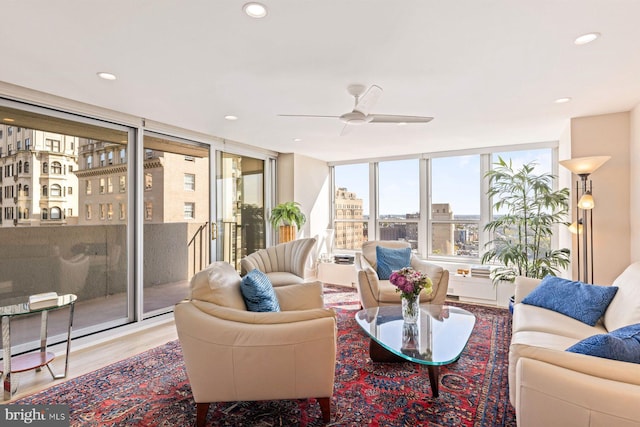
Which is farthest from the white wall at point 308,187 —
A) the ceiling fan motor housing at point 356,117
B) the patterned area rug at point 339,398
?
the patterned area rug at point 339,398

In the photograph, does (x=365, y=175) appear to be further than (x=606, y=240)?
Yes

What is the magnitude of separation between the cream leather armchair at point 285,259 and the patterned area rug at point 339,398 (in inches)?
55.9

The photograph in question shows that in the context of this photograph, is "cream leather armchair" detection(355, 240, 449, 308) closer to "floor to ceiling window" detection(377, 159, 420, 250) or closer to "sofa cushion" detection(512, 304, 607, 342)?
"sofa cushion" detection(512, 304, 607, 342)

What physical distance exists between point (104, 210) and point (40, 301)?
128cm

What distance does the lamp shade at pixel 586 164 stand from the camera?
10.6 ft

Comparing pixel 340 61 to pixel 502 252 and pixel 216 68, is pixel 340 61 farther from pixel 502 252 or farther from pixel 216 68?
pixel 502 252

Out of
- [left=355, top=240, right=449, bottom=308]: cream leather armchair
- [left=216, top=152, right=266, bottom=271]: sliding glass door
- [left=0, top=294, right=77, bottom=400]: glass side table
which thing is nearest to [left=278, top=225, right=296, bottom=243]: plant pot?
[left=216, top=152, right=266, bottom=271]: sliding glass door

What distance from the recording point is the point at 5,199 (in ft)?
9.53

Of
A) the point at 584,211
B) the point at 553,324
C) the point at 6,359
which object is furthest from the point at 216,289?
the point at 584,211

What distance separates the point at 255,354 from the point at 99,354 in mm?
2242

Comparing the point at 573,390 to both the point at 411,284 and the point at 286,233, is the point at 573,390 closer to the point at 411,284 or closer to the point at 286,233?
the point at 411,284

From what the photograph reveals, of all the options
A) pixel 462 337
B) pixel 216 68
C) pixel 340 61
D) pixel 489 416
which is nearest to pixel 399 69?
pixel 340 61

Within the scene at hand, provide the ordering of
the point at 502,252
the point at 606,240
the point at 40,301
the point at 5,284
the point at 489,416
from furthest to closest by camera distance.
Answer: the point at 502,252
the point at 606,240
the point at 5,284
the point at 40,301
the point at 489,416

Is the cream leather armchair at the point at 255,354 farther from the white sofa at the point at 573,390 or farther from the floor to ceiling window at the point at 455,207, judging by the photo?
the floor to ceiling window at the point at 455,207
